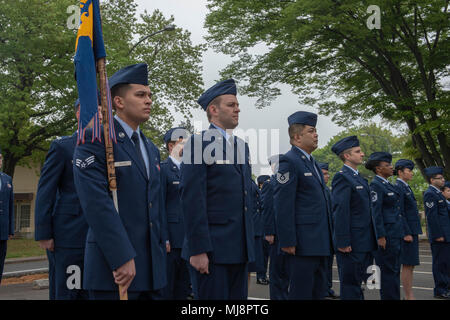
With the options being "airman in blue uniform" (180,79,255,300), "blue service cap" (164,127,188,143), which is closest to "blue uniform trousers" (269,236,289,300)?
"blue service cap" (164,127,188,143)

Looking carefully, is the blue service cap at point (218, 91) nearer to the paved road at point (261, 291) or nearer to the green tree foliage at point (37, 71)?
the paved road at point (261, 291)

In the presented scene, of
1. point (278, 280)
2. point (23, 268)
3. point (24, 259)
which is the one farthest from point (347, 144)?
point (24, 259)

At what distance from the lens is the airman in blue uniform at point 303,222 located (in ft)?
15.9

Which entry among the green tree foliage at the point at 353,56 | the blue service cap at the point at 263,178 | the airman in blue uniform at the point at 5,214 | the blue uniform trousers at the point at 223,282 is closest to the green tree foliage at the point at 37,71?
the green tree foliage at the point at 353,56

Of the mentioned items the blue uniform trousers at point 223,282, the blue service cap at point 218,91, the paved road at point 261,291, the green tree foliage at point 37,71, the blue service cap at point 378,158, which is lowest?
the paved road at point 261,291

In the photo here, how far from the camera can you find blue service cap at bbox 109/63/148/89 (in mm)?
3266

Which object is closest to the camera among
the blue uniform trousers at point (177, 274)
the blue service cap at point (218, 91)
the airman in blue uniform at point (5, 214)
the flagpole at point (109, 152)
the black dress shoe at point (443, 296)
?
the flagpole at point (109, 152)

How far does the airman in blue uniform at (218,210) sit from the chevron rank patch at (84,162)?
1100 millimetres

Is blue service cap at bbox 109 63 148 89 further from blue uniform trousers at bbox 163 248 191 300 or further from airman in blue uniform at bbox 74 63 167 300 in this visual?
blue uniform trousers at bbox 163 248 191 300

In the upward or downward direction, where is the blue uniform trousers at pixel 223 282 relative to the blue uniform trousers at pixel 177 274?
upward

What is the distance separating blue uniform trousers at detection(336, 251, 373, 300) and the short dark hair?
1.74 meters

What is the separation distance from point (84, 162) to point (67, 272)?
76.5 inches

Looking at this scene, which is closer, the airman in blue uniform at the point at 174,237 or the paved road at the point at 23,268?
the airman in blue uniform at the point at 174,237
